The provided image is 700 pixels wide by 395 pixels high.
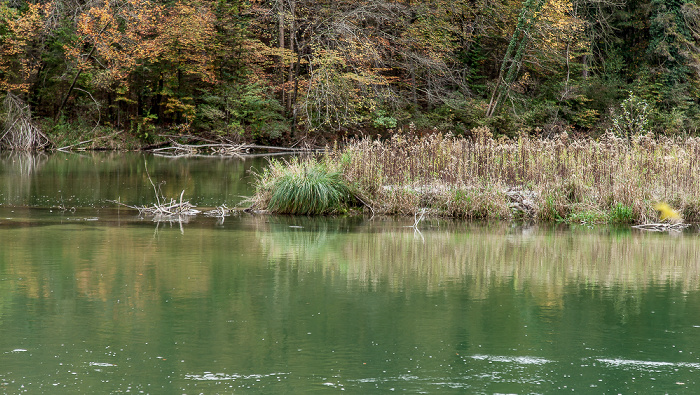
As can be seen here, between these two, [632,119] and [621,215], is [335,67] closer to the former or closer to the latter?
[632,119]

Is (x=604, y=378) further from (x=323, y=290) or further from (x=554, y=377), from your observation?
(x=323, y=290)

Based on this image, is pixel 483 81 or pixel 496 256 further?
pixel 483 81

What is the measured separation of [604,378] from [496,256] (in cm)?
476

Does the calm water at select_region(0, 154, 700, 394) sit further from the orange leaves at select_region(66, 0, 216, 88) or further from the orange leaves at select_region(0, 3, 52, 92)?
the orange leaves at select_region(0, 3, 52, 92)

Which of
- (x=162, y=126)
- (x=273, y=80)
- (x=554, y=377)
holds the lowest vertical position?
(x=554, y=377)

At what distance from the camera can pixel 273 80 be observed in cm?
3781

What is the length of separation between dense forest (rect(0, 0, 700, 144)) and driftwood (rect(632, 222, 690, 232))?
20446 mm

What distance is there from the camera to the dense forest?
3409 centimetres

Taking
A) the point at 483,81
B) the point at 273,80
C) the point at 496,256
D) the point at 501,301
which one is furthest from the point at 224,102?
the point at 501,301

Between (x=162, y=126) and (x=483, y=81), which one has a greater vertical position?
(x=483, y=81)

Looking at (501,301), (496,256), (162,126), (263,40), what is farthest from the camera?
(263,40)

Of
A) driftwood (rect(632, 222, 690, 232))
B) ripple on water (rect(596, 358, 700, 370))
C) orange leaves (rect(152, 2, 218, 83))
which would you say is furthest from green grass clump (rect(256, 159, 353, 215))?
orange leaves (rect(152, 2, 218, 83))

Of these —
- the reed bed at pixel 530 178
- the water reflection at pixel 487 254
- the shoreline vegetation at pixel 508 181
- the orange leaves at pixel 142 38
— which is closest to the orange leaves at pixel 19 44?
the orange leaves at pixel 142 38

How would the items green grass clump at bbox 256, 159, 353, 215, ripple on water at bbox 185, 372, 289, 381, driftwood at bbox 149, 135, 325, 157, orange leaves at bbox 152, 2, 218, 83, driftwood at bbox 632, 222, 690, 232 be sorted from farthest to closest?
orange leaves at bbox 152, 2, 218, 83, driftwood at bbox 149, 135, 325, 157, green grass clump at bbox 256, 159, 353, 215, driftwood at bbox 632, 222, 690, 232, ripple on water at bbox 185, 372, 289, 381
